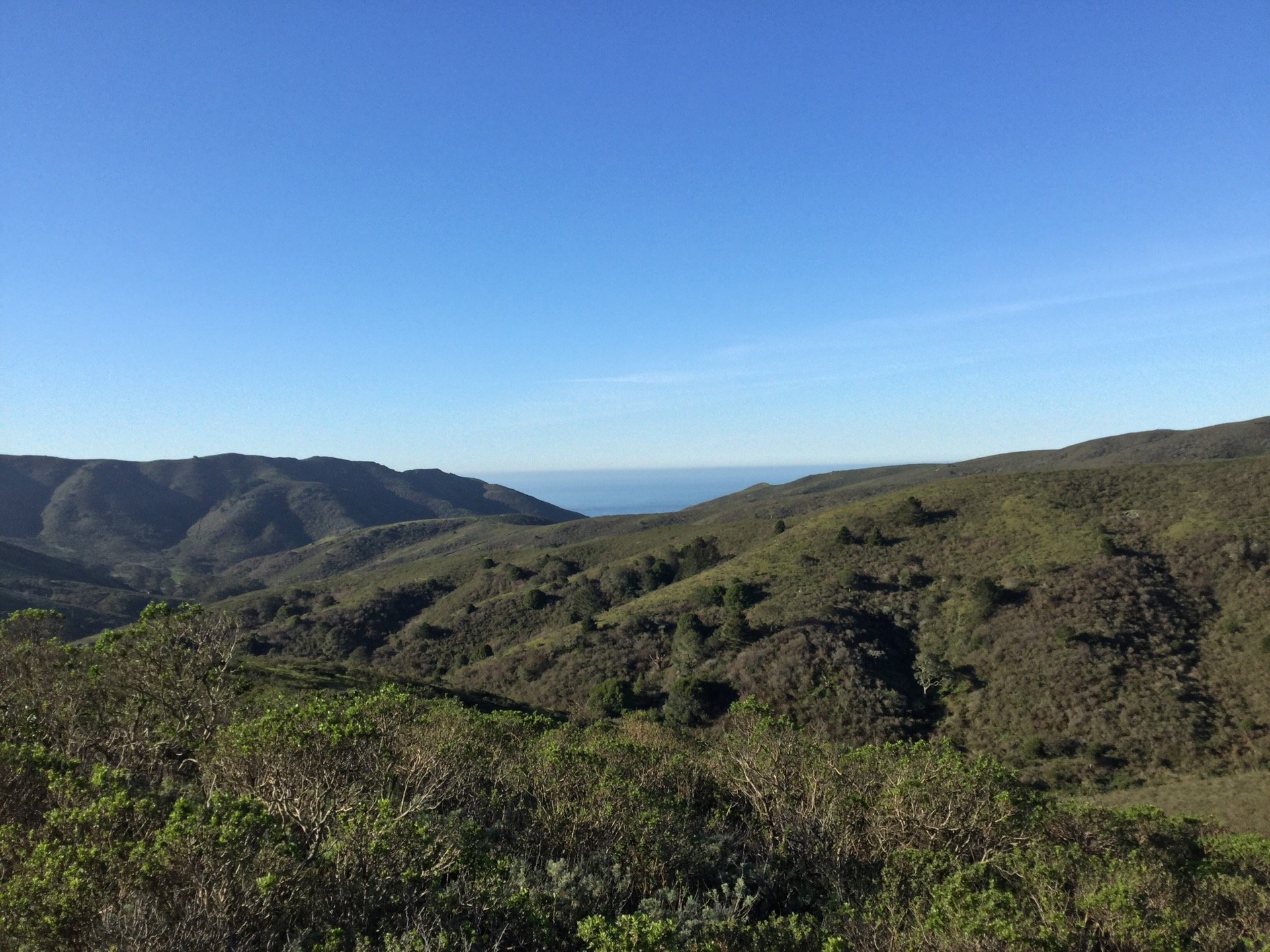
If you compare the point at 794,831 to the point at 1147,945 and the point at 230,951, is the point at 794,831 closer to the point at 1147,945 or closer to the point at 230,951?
the point at 1147,945

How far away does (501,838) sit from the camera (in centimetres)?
1267

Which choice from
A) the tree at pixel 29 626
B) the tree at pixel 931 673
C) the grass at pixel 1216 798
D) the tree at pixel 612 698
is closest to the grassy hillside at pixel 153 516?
the tree at pixel 612 698

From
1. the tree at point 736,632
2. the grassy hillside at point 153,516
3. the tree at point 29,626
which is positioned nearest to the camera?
the tree at point 29,626

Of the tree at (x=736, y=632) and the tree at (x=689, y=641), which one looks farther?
the tree at (x=736, y=632)

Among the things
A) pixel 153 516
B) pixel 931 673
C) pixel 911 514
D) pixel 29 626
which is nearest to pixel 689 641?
pixel 931 673

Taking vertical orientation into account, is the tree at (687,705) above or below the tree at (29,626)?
below

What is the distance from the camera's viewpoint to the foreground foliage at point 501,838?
24.5 ft

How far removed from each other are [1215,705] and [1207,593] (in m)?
11.5

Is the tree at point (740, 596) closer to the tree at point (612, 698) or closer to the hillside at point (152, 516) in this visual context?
the tree at point (612, 698)

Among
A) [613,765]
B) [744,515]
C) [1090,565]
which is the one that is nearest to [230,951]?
[613,765]

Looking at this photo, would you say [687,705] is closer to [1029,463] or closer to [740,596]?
[740,596]

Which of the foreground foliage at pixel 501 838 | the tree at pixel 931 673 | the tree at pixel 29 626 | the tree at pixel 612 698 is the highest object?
the tree at pixel 29 626

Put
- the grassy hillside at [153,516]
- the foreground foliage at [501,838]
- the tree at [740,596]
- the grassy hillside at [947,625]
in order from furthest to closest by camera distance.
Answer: the grassy hillside at [153,516]
the tree at [740,596]
the grassy hillside at [947,625]
the foreground foliage at [501,838]

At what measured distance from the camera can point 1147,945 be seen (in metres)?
7.80
